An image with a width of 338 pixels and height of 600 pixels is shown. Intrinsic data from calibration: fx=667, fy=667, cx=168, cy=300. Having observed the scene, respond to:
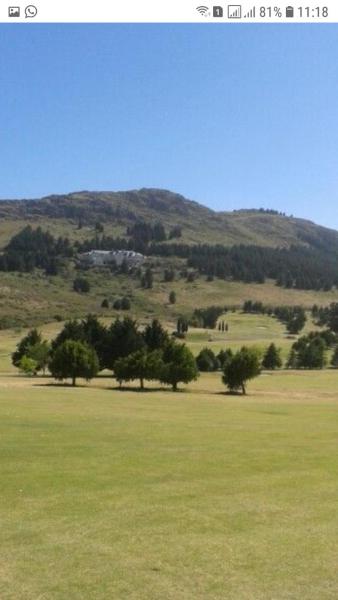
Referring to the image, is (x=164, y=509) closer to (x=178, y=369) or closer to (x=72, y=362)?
(x=178, y=369)

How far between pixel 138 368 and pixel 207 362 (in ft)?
110

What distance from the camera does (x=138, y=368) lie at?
7156 centimetres

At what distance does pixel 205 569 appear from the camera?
12.7 meters

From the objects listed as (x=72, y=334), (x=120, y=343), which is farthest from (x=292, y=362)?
(x=72, y=334)

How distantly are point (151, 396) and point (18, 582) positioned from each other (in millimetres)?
49034

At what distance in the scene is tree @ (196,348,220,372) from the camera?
104 metres

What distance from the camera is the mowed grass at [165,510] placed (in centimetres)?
1202

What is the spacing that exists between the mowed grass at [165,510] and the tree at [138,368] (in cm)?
3440

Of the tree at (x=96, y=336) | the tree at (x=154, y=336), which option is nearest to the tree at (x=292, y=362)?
the tree at (x=154, y=336)

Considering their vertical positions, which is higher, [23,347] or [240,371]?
[23,347]

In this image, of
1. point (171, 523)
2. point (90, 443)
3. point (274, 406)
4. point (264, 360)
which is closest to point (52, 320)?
point (264, 360)

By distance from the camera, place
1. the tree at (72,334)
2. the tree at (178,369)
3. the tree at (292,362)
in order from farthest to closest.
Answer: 1. the tree at (292,362)
2. the tree at (72,334)
3. the tree at (178,369)

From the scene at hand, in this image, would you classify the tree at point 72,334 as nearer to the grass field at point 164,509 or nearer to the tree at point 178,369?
the tree at point 178,369
